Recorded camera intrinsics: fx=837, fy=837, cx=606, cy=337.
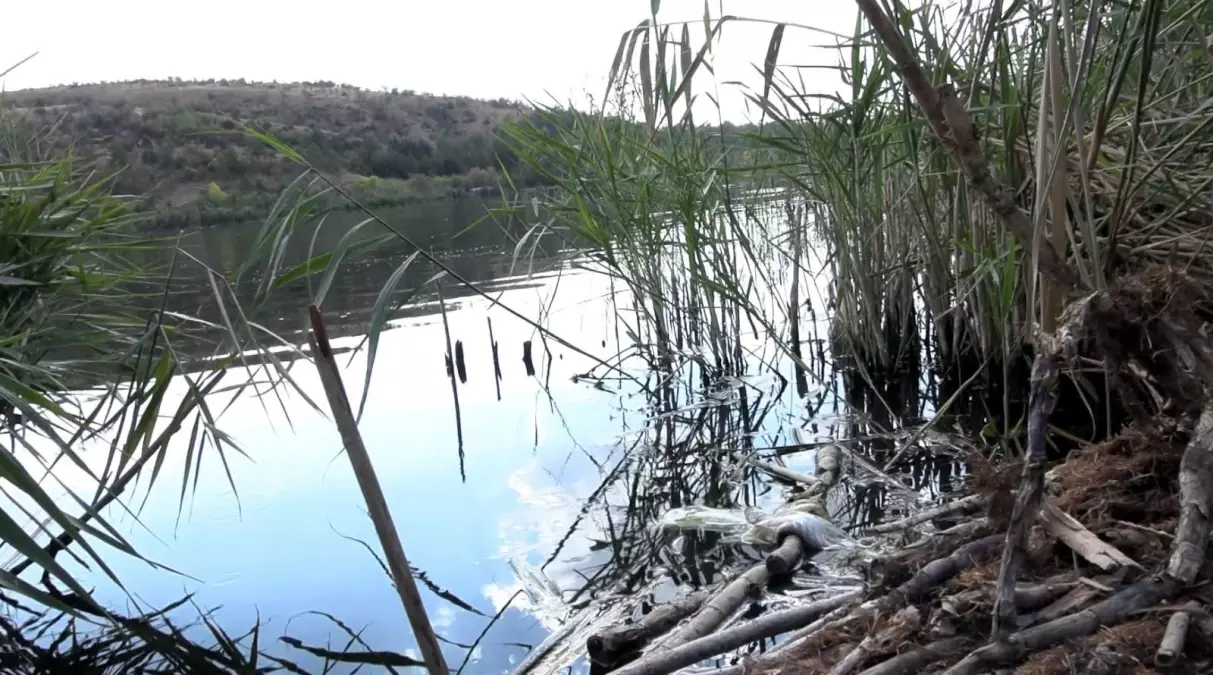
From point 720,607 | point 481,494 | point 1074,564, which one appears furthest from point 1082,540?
point 481,494

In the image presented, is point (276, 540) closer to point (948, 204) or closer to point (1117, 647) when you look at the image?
point (1117, 647)

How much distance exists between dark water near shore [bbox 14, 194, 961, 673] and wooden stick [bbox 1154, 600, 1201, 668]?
1.11 m

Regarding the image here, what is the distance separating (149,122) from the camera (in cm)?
1844

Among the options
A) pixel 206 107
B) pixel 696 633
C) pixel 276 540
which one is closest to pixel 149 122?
pixel 206 107

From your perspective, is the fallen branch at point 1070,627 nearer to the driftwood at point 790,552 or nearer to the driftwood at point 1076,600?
the driftwood at point 1076,600

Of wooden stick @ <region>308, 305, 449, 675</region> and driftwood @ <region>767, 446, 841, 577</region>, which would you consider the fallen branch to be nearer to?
wooden stick @ <region>308, 305, 449, 675</region>

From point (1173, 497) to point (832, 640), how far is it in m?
0.54

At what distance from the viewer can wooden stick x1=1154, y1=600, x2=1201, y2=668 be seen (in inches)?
33.3

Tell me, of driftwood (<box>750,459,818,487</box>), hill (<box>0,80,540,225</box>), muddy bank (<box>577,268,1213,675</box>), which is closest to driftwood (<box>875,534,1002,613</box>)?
muddy bank (<box>577,268,1213,675</box>)

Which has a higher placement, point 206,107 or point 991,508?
point 206,107

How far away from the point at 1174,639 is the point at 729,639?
61 centimetres

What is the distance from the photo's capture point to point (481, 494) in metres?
2.71

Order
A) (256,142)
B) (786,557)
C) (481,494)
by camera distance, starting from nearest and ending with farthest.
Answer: (786,557), (481,494), (256,142)

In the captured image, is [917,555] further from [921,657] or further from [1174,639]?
[1174,639]
